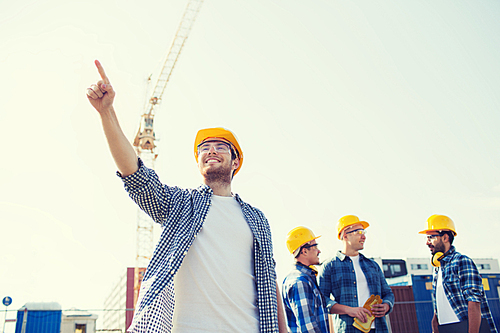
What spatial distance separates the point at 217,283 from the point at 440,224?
13.7ft

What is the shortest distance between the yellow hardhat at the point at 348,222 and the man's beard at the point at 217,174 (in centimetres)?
313

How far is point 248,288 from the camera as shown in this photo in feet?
7.64

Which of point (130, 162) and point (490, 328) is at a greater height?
point (130, 162)

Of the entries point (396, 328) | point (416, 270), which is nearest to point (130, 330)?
point (396, 328)

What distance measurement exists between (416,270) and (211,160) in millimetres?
53954

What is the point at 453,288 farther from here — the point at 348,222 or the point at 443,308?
the point at 348,222

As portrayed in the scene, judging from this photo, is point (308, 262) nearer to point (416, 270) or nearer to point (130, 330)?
point (130, 330)

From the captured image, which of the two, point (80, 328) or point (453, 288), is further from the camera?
point (80, 328)

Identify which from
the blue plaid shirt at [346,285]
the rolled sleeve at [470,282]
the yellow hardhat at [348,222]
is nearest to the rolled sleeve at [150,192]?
the blue plaid shirt at [346,285]

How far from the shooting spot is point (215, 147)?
→ 277cm

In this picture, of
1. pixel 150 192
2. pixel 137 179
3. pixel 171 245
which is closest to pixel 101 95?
pixel 137 179

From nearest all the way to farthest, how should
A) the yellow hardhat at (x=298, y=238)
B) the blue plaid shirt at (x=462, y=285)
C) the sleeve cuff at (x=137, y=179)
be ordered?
the sleeve cuff at (x=137, y=179), the blue plaid shirt at (x=462, y=285), the yellow hardhat at (x=298, y=238)

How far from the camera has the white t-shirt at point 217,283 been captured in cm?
211

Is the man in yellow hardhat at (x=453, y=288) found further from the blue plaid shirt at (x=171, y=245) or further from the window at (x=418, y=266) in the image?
the window at (x=418, y=266)
